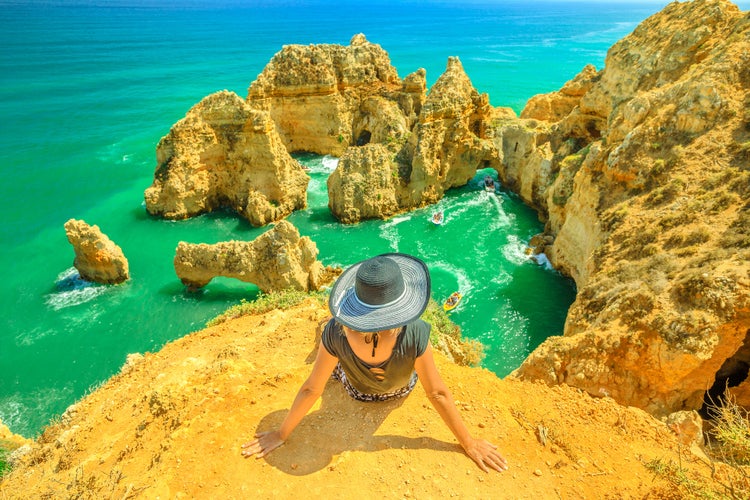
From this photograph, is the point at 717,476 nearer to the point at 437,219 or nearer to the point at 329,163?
the point at 437,219

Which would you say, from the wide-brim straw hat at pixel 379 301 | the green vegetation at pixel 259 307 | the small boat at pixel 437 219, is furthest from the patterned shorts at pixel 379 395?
the small boat at pixel 437 219

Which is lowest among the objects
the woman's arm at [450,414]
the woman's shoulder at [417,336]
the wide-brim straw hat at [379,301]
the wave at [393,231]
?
the wave at [393,231]

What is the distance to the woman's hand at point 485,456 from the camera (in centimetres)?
469

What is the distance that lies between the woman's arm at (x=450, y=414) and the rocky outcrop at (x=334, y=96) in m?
25.1

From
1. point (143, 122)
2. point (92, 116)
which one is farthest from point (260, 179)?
point (92, 116)

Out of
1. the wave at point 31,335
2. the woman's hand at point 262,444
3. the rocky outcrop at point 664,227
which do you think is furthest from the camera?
the wave at point 31,335

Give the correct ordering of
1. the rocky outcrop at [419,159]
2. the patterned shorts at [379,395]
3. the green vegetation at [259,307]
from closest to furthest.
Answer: the patterned shorts at [379,395] → the green vegetation at [259,307] → the rocky outcrop at [419,159]

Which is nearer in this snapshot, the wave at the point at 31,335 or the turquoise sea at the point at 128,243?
the turquoise sea at the point at 128,243

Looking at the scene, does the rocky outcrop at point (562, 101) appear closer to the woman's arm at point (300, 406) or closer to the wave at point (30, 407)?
the woman's arm at point (300, 406)

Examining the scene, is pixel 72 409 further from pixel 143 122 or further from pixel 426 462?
pixel 143 122

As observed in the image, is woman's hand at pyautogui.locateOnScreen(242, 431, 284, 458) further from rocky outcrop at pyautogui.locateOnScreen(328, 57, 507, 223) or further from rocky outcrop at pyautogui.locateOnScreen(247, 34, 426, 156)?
rocky outcrop at pyautogui.locateOnScreen(247, 34, 426, 156)

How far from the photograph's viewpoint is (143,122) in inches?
1660

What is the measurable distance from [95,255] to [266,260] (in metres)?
8.56

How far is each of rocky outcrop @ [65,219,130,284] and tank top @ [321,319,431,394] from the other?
1827 centimetres
